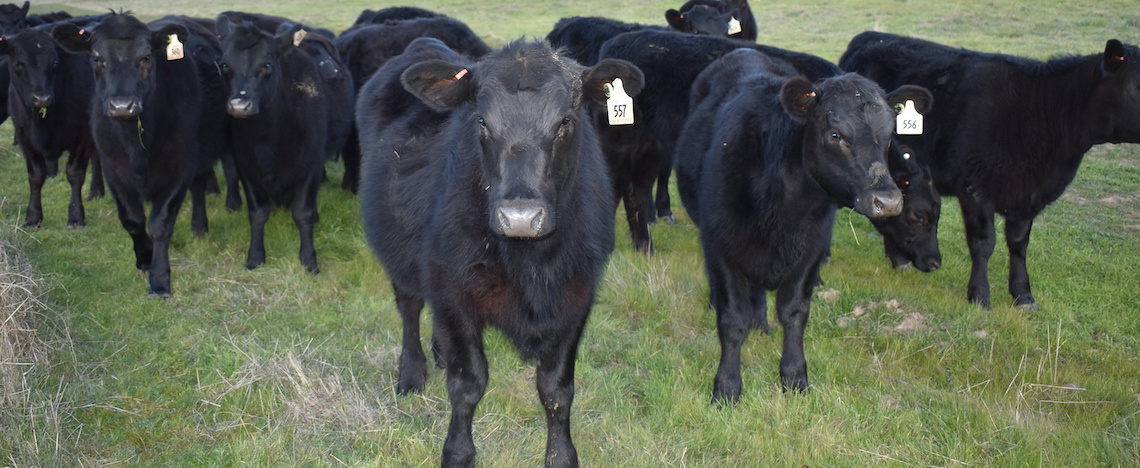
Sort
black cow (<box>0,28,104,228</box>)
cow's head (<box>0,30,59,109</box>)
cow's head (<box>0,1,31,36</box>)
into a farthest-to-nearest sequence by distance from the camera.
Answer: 1. cow's head (<box>0,1,31,36</box>)
2. black cow (<box>0,28,104,228</box>)
3. cow's head (<box>0,30,59,109</box>)

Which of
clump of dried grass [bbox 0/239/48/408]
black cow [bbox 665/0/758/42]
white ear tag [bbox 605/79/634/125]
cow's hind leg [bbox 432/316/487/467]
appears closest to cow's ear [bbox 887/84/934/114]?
white ear tag [bbox 605/79/634/125]

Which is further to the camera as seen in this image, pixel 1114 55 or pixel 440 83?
pixel 1114 55

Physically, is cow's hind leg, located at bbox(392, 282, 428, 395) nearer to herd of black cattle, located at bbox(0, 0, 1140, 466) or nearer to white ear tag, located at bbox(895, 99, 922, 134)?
herd of black cattle, located at bbox(0, 0, 1140, 466)

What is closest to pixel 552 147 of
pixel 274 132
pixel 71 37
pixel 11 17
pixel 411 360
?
pixel 411 360

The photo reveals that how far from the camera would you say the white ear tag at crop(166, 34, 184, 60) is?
686 cm

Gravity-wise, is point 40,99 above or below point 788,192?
below

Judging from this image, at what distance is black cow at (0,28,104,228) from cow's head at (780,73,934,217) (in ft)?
22.5

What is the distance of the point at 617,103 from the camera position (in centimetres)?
395

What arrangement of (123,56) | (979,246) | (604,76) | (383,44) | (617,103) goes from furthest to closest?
(383,44), (979,246), (123,56), (617,103), (604,76)

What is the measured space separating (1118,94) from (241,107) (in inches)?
261

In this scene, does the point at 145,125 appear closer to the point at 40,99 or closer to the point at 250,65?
the point at 250,65

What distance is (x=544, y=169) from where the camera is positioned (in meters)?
3.35

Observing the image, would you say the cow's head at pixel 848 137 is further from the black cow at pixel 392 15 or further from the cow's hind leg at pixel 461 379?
the black cow at pixel 392 15

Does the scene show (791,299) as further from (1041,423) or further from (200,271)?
(200,271)
